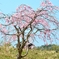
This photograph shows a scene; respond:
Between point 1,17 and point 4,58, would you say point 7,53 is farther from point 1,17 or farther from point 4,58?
point 1,17

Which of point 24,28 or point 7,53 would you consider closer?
point 24,28

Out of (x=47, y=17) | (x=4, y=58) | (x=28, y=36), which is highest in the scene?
(x=47, y=17)

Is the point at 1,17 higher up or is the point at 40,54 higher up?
the point at 1,17

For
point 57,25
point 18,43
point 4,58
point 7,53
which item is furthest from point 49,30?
point 7,53

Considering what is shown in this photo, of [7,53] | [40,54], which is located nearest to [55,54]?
[40,54]

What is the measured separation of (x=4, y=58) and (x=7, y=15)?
7034mm

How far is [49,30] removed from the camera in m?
9.88

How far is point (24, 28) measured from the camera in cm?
984

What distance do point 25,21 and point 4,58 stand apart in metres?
6.96

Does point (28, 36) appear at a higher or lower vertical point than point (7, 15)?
lower

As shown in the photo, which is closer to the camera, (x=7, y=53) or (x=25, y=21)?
(x=25, y=21)

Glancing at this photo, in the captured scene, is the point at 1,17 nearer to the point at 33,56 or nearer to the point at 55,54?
the point at 33,56

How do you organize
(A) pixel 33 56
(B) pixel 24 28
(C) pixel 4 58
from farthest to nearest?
(A) pixel 33 56 → (C) pixel 4 58 → (B) pixel 24 28

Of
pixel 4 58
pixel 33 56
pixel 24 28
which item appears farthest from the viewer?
pixel 33 56
